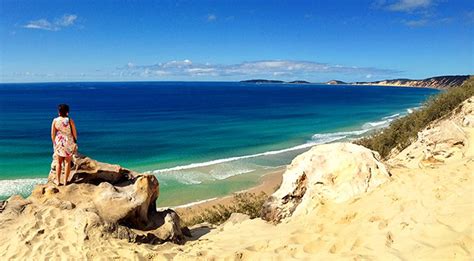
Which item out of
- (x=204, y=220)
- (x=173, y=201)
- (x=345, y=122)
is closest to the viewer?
(x=204, y=220)

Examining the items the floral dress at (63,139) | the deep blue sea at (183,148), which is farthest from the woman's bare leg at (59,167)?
the deep blue sea at (183,148)

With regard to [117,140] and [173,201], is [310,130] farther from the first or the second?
[173,201]

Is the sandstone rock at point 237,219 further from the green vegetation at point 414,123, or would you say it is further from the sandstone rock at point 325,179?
the green vegetation at point 414,123

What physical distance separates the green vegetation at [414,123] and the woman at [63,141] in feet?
32.9

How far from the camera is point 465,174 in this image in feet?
22.1

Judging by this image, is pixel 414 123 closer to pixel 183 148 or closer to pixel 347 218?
pixel 347 218

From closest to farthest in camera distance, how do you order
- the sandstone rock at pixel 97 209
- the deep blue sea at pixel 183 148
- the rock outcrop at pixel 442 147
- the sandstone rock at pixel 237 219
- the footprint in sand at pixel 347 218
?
1. the footprint in sand at pixel 347 218
2. the sandstone rock at pixel 97 209
3. the rock outcrop at pixel 442 147
4. the sandstone rock at pixel 237 219
5. the deep blue sea at pixel 183 148

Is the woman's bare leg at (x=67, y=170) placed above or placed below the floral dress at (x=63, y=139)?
below

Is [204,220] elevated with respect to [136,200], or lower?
lower

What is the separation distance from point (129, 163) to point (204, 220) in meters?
14.5

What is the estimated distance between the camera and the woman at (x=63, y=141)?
8.10 metres

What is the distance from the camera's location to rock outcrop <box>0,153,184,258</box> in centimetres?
659

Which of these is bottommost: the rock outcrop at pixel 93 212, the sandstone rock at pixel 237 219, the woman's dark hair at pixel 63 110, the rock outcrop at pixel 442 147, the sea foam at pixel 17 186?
the sea foam at pixel 17 186

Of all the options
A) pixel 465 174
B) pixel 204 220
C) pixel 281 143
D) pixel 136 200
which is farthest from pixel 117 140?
pixel 465 174
